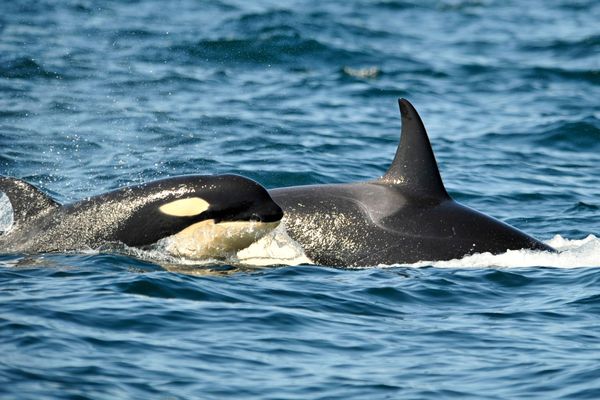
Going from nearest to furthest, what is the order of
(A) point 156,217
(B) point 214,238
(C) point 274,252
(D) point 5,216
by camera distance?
(A) point 156,217, (B) point 214,238, (C) point 274,252, (D) point 5,216

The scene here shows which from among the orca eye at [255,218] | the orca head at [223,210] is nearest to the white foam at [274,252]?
the orca head at [223,210]

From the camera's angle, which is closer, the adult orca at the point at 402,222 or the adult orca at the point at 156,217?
the adult orca at the point at 156,217

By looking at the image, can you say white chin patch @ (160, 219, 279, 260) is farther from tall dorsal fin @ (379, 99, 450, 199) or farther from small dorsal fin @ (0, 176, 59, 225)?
tall dorsal fin @ (379, 99, 450, 199)

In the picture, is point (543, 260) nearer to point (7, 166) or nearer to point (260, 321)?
point (260, 321)

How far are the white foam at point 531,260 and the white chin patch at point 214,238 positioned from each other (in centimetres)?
181

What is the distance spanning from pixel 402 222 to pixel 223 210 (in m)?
2.15

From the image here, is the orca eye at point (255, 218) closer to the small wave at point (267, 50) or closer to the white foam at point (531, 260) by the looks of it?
the white foam at point (531, 260)

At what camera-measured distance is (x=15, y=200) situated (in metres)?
12.5

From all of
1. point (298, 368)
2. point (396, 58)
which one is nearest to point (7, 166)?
point (298, 368)

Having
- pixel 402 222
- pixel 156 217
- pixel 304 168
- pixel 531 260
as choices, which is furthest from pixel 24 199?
pixel 304 168

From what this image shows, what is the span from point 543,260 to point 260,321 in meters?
4.06

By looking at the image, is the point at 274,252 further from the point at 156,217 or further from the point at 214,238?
the point at 156,217

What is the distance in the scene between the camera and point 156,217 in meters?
12.2

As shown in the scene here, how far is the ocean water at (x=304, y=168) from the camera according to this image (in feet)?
31.3
